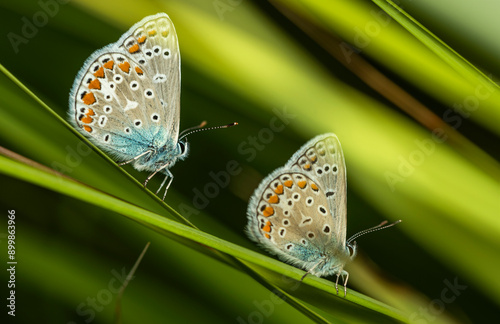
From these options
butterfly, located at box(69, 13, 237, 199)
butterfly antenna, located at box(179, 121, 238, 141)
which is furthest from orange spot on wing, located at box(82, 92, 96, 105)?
butterfly antenna, located at box(179, 121, 238, 141)

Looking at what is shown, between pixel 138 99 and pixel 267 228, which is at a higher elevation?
pixel 138 99

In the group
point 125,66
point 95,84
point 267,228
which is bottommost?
point 267,228

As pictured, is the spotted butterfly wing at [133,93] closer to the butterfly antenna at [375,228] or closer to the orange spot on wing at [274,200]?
the orange spot on wing at [274,200]

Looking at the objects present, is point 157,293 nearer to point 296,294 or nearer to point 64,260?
point 64,260

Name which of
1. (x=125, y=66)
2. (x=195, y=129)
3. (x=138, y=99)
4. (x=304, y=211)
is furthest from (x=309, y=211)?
(x=125, y=66)

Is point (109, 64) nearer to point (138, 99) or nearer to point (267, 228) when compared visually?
point (138, 99)

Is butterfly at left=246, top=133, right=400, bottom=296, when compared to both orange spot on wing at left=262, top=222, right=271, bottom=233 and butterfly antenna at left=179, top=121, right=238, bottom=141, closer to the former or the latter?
orange spot on wing at left=262, top=222, right=271, bottom=233
